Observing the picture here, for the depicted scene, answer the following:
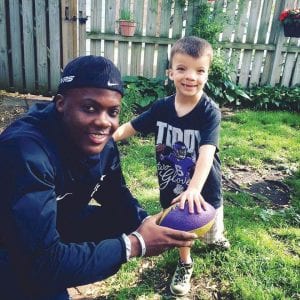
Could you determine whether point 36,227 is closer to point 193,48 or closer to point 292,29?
point 193,48

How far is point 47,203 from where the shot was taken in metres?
1.68

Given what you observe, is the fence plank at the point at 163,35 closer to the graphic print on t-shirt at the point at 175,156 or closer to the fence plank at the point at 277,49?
the fence plank at the point at 277,49

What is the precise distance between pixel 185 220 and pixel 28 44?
571 cm

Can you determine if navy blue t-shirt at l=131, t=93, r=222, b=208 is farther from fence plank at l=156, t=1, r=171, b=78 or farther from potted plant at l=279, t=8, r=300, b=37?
potted plant at l=279, t=8, r=300, b=37

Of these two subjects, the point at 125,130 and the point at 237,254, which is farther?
the point at 237,254

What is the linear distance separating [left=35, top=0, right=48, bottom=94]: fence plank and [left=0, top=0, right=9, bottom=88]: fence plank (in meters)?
0.56

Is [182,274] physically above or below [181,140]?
below

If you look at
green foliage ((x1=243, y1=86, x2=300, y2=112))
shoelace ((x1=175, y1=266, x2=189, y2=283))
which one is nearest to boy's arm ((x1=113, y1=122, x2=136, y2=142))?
shoelace ((x1=175, y1=266, x2=189, y2=283))

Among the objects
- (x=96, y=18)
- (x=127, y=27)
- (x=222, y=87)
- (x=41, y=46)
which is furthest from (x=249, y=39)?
(x=41, y=46)

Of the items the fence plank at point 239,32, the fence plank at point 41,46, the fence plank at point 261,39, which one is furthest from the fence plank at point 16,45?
the fence plank at point 261,39

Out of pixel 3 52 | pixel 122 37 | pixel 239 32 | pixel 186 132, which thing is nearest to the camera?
pixel 186 132

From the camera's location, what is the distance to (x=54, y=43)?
266 inches

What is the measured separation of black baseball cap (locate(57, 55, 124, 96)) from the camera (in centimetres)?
175

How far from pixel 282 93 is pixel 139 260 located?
5.61 metres
